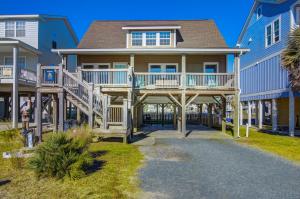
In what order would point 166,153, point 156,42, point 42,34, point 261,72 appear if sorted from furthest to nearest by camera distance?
point 42,34, point 261,72, point 156,42, point 166,153

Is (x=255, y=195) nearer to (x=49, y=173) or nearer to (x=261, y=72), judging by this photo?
(x=49, y=173)

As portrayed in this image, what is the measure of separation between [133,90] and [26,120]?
623 cm

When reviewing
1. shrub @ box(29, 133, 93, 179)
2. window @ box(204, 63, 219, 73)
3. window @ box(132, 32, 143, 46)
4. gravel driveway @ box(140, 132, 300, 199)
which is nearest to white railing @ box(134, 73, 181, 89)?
window @ box(204, 63, 219, 73)

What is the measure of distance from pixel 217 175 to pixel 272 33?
17837mm

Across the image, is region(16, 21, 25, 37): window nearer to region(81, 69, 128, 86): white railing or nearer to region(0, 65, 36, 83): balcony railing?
region(0, 65, 36, 83): balcony railing

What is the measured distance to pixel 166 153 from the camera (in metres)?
11.0

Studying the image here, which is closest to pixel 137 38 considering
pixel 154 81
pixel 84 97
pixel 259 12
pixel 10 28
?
pixel 154 81

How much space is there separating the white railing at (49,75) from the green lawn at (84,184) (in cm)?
579

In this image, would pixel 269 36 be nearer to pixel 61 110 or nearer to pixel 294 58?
pixel 294 58

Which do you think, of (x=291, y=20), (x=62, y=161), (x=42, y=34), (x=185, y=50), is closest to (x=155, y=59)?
(x=185, y=50)

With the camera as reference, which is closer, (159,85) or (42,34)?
(159,85)

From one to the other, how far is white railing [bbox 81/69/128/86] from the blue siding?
433 inches

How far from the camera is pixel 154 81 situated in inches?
705

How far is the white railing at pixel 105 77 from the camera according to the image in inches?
652
